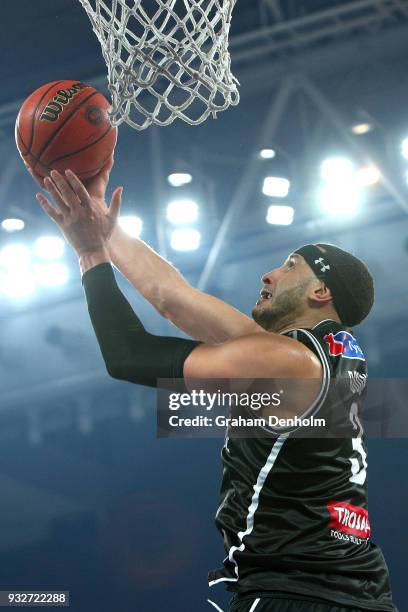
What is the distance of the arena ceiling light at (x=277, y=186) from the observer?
5.69m

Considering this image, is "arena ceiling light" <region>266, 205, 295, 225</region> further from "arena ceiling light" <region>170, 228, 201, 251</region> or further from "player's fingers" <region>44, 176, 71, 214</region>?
"player's fingers" <region>44, 176, 71, 214</region>

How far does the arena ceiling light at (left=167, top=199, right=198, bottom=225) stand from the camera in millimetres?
5777

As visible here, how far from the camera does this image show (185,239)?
18.9 feet

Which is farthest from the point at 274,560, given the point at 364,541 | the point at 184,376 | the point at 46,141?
the point at 46,141

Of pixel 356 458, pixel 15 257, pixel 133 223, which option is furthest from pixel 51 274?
pixel 356 458

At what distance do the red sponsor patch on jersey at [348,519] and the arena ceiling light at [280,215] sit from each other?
3.73 meters

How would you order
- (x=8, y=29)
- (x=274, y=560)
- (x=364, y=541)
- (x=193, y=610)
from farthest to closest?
1. (x=8, y=29)
2. (x=193, y=610)
3. (x=364, y=541)
4. (x=274, y=560)

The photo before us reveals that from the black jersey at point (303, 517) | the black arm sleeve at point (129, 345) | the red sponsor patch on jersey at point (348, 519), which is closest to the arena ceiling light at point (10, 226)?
the black arm sleeve at point (129, 345)

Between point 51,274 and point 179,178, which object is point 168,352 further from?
point 51,274

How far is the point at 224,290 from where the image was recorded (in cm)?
571

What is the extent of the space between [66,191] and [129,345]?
0.50 m

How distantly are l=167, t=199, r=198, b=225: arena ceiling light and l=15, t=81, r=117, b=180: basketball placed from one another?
3.02 m

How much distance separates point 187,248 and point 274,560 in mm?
3975

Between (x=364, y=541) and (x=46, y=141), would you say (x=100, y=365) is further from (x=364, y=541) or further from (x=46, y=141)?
(x=364, y=541)
